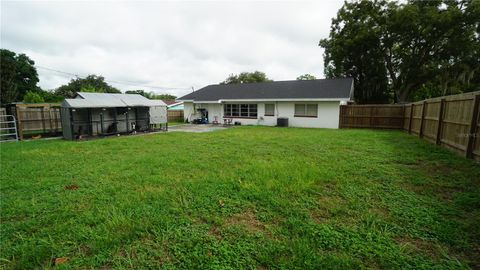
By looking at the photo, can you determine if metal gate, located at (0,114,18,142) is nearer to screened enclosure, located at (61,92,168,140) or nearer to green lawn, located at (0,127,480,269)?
screened enclosure, located at (61,92,168,140)

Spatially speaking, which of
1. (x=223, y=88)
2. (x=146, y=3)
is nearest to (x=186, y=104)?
(x=223, y=88)

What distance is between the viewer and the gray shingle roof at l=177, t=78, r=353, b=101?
15.2m

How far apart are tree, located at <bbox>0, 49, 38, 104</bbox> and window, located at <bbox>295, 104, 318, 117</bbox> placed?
3660 centimetres

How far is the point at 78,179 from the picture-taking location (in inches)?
175

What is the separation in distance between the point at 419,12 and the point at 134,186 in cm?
2197

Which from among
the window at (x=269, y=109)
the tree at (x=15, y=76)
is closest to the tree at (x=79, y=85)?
the tree at (x=15, y=76)

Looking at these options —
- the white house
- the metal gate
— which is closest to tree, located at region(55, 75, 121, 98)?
the white house

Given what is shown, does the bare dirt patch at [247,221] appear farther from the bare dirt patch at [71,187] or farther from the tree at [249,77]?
the tree at [249,77]

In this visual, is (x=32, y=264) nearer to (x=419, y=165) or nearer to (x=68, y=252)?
(x=68, y=252)

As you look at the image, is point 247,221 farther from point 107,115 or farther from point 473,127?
point 107,115

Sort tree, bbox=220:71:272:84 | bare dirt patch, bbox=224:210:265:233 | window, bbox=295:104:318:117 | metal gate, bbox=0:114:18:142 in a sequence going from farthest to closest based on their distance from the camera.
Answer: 1. tree, bbox=220:71:272:84
2. window, bbox=295:104:318:117
3. metal gate, bbox=0:114:18:142
4. bare dirt patch, bbox=224:210:265:233

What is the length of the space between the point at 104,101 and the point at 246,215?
11564mm

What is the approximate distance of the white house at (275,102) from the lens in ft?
48.8

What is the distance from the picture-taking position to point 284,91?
17.3 meters
